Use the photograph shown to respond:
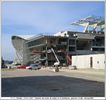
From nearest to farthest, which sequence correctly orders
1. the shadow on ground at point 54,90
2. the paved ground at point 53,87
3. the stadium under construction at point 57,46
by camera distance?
1. the shadow on ground at point 54,90
2. the paved ground at point 53,87
3. the stadium under construction at point 57,46

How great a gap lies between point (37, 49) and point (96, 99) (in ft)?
159

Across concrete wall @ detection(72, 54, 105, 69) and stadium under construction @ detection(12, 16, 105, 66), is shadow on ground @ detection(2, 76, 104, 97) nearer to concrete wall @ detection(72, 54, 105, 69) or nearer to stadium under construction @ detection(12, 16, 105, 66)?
concrete wall @ detection(72, 54, 105, 69)

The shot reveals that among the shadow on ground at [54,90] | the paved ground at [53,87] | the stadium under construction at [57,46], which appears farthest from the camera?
the stadium under construction at [57,46]

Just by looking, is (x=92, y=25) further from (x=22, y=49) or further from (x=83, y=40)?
(x=22, y=49)

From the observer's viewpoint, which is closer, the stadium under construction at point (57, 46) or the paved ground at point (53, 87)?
the paved ground at point (53, 87)

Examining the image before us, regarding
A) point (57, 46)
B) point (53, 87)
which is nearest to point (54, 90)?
point (53, 87)

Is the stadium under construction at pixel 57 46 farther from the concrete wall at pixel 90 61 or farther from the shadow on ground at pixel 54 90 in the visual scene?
the shadow on ground at pixel 54 90

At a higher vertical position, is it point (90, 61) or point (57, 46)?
point (57, 46)

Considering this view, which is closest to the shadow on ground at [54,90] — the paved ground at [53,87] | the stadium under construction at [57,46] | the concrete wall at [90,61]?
the paved ground at [53,87]

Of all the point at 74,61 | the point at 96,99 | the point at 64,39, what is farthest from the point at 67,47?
the point at 96,99

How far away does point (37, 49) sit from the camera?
54344 millimetres

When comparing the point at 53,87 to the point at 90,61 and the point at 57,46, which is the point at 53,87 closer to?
the point at 90,61

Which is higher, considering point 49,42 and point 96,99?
point 49,42

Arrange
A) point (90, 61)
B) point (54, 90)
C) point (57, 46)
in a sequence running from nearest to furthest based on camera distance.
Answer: point (54, 90) → point (90, 61) → point (57, 46)
